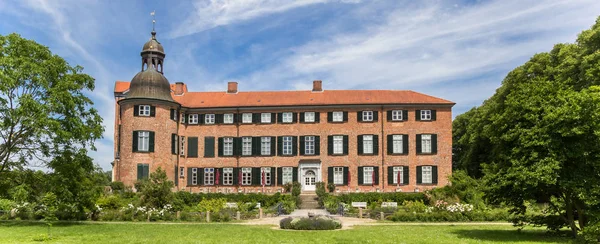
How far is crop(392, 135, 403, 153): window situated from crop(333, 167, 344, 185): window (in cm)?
404

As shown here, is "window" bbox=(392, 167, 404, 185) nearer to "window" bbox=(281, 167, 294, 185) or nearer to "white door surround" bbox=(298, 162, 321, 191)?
"white door surround" bbox=(298, 162, 321, 191)

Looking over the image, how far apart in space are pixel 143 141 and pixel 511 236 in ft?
87.1

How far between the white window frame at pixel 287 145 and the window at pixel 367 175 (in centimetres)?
561

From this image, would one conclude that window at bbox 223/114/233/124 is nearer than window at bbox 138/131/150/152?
No

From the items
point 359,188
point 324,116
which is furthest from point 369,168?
point 324,116

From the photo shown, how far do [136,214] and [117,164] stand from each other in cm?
1461

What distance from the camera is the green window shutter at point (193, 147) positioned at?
38.8m

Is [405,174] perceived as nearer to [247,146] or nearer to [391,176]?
[391,176]

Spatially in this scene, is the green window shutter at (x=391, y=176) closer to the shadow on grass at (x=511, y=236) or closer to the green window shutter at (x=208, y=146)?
the green window shutter at (x=208, y=146)

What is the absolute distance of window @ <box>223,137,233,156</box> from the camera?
3869 cm

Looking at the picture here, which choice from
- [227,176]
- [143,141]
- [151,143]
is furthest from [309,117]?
→ [143,141]

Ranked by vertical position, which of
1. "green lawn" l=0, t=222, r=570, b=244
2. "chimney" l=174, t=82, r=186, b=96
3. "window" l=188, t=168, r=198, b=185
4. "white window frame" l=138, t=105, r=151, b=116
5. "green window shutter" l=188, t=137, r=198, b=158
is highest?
"chimney" l=174, t=82, r=186, b=96

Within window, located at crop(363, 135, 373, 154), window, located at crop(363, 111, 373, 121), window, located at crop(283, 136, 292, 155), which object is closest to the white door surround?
window, located at crop(283, 136, 292, 155)

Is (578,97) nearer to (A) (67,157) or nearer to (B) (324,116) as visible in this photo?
(A) (67,157)
